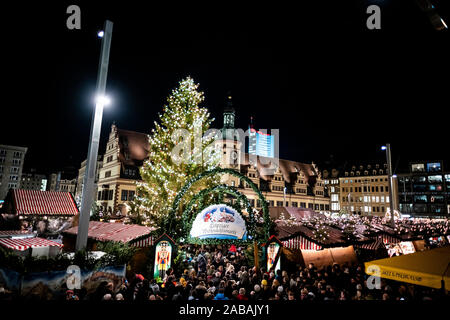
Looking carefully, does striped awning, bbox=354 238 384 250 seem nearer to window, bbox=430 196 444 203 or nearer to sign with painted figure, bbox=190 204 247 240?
sign with painted figure, bbox=190 204 247 240

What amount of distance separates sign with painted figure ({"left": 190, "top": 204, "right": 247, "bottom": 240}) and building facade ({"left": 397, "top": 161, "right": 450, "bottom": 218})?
3005 inches

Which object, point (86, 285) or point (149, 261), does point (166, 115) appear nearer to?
point (149, 261)

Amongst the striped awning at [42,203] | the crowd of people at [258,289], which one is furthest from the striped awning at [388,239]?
the striped awning at [42,203]

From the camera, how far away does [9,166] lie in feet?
333

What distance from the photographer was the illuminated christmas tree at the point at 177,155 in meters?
21.5

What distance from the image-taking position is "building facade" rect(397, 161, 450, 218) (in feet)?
236

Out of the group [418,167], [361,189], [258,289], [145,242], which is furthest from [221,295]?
[418,167]

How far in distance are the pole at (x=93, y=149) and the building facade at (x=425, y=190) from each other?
269ft

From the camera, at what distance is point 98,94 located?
8.17m

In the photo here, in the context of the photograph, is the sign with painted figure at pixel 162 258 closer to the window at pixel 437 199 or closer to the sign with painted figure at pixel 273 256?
the sign with painted figure at pixel 273 256

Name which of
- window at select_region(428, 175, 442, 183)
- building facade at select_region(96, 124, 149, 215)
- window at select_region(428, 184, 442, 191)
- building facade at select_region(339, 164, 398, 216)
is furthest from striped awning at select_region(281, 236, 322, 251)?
window at select_region(428, 175, 442, 183)

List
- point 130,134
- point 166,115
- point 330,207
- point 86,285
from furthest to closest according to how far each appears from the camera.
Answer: point 330,207 → point 130,134 → point 166,115 → point 86,285
